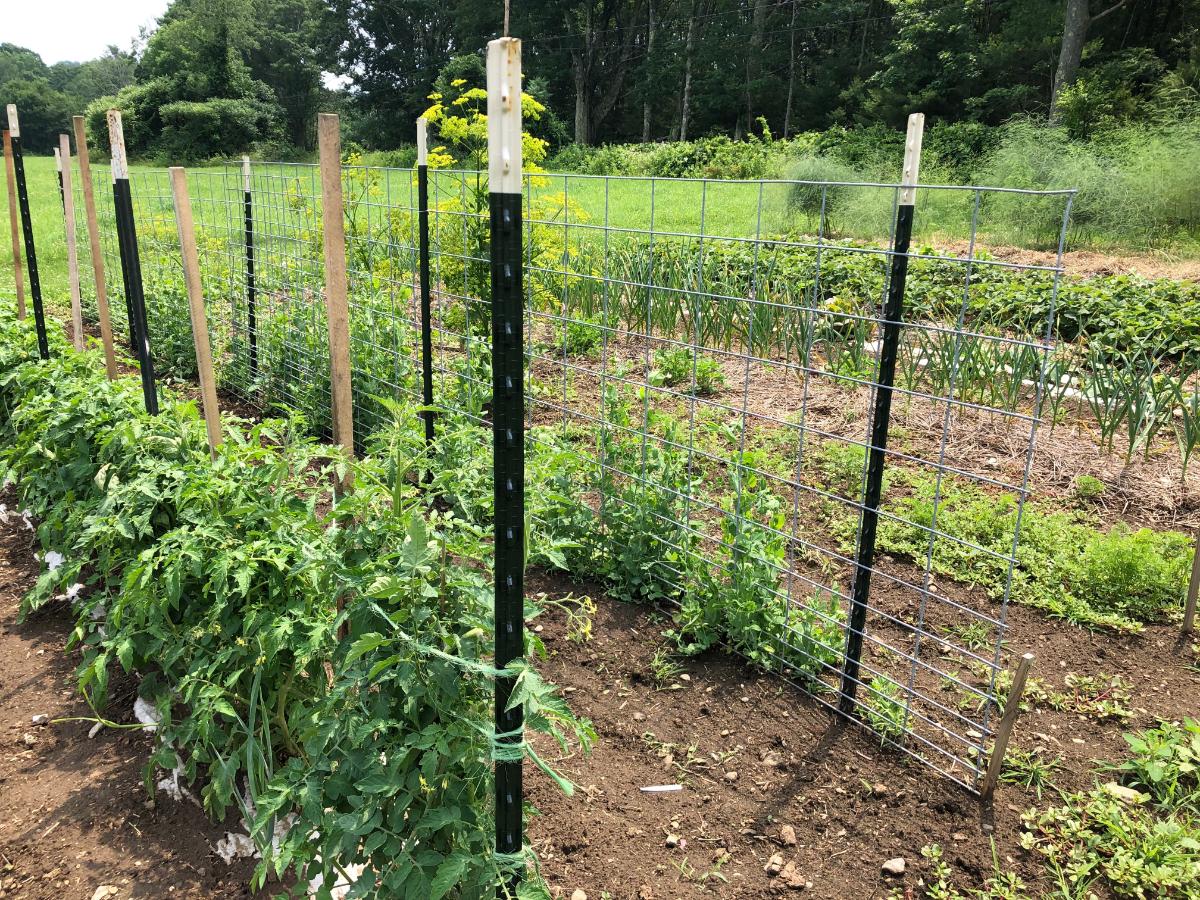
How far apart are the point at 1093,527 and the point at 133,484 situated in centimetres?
391

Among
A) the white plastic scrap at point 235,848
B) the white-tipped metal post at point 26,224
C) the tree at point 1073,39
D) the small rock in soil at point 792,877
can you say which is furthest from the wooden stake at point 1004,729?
the tree at point 1073,39

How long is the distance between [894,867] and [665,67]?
38863mm

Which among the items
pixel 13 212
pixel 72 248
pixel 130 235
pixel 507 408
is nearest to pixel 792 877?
pixel 507 408

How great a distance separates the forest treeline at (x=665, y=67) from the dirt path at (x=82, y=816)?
61.4 feet

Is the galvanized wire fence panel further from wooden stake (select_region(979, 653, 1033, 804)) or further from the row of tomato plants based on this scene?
the row of tomato plants

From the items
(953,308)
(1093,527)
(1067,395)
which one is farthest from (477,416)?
(953,308)

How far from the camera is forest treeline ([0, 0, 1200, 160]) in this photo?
22000mm

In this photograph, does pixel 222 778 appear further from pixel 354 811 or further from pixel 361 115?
pixel 361 115

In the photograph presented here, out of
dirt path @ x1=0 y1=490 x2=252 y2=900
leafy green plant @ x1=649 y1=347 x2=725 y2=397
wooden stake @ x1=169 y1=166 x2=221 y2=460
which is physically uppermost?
wooden stake @ x1=169 y1=166 x2=221 y2=460

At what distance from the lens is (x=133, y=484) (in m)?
2.64

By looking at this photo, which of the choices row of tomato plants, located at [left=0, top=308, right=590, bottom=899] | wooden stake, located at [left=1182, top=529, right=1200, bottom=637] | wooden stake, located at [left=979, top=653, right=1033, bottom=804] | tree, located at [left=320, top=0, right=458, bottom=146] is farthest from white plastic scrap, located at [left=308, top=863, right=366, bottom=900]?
tree, located at [left=320, top=0, right=458, bottom=146]

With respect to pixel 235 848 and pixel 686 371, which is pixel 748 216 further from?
pixel 235 848

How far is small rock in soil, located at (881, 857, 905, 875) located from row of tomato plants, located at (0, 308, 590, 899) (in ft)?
3.25

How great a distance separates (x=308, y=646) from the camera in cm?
197
